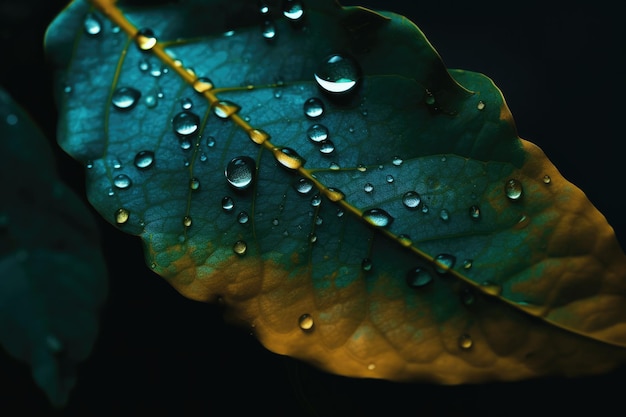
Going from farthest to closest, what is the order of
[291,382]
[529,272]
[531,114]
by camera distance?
[531,114] → [291,382] → [529,272]

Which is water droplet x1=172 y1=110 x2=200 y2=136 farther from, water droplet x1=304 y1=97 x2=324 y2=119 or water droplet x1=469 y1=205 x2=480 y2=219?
water droplet x1=469 y1=205 x2=480 y2=219

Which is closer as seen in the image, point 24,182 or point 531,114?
point 24,182

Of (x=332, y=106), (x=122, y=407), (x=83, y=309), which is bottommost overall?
(x=122, y=407)

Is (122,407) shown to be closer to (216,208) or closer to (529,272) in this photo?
(216,208)

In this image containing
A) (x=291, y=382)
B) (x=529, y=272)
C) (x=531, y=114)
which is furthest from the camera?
(x=531, y=114)

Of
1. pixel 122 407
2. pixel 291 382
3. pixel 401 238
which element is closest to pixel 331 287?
pixel 401 238

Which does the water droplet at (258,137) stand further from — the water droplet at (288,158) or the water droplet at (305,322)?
the water droplet at (305,322)

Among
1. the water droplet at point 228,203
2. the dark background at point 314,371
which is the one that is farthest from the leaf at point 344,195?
the dark background at point 314,371
